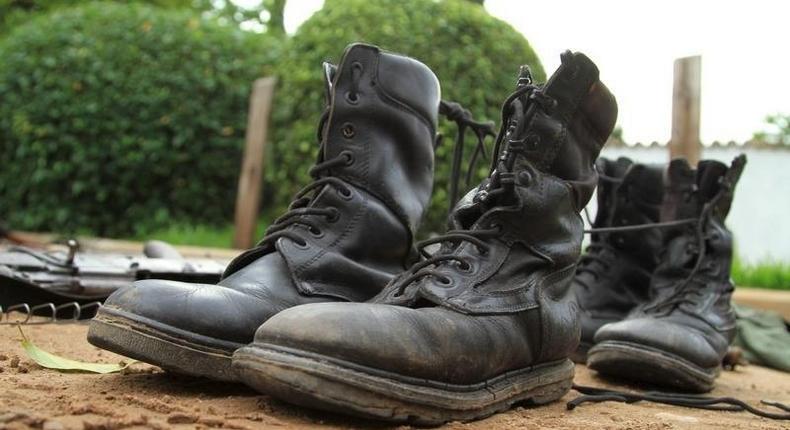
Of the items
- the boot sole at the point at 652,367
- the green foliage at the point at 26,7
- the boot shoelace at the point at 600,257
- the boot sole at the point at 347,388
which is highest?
the green foliage at the point at 26,7

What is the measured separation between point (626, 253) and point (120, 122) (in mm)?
5121

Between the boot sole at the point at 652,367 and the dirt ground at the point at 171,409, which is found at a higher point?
the dirt ground at the point at 171,409

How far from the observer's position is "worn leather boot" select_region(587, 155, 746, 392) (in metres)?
2.24

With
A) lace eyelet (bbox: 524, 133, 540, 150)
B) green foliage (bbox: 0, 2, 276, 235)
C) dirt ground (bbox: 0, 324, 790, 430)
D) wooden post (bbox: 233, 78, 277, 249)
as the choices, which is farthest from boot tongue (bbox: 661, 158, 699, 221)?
green foliage (bbox: 0, 2, 276, 235)

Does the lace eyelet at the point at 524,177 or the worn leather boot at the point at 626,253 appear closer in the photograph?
the lace eyelet at the point at 524,177

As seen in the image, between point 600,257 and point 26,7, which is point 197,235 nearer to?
point 600,257

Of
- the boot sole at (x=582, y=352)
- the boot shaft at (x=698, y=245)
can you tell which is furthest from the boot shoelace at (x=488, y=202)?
the boot sole at (x=582, y=352)

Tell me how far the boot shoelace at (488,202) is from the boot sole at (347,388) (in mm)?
241

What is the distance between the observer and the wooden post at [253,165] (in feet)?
20.5

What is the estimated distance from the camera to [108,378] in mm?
1709

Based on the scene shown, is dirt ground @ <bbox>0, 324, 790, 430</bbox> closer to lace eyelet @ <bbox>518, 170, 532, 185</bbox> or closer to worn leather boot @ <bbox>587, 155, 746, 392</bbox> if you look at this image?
worn leather boot @ <bbox>587, 155, 746, 392</bbox>

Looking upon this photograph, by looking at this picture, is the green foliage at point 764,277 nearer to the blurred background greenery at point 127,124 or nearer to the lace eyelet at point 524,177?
the blurred background greenery at point 127,124

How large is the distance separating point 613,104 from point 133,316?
42.1 inches

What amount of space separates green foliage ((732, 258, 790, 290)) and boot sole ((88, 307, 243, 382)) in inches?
168
